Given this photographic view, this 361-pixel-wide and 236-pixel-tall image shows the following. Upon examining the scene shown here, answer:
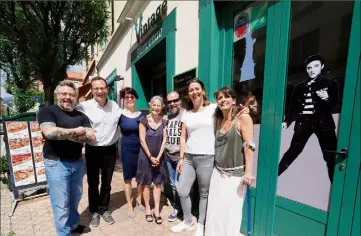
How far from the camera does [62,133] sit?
218 centimetres

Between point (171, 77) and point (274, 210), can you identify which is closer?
point (274, 210)

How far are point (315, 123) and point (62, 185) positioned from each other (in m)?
2.71

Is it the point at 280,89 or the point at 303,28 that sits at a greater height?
the point at 303,28

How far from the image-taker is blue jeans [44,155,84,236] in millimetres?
2318

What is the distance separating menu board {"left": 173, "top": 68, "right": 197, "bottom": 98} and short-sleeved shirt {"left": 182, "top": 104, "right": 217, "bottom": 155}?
0.97 meters

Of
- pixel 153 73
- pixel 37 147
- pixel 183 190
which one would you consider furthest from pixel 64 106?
pixel 153 73

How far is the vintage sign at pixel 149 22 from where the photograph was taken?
4215mm

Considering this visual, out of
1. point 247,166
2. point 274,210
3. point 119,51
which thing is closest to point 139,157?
point 247,166

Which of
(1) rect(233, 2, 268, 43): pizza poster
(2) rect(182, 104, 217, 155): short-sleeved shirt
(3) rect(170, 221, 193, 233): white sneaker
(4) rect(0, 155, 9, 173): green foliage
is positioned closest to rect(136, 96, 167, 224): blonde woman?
(3) rect(170, 221, 193, 233): white sneaker

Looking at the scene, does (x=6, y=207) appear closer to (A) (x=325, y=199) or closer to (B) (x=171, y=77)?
(B) (x=171, y=77)

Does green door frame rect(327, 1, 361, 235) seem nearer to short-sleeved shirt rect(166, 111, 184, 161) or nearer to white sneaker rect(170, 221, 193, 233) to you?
white sneaker rect(170, 221, 193, 233)

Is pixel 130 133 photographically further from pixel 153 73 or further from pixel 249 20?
pixel 153 73

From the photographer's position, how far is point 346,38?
1709 mm

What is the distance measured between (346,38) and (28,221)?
4511mm
